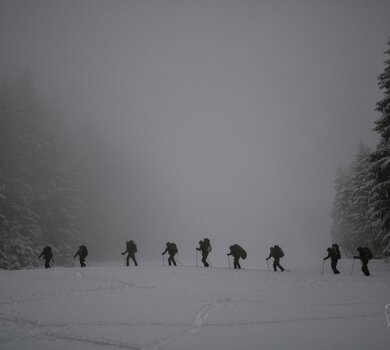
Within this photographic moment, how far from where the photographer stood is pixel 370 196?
78.0 ft

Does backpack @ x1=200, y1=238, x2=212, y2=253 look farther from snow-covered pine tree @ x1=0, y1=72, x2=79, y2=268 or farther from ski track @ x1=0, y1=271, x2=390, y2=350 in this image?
snow-covered pine tree @ x1=0, y1=72, x2=79, y2=268

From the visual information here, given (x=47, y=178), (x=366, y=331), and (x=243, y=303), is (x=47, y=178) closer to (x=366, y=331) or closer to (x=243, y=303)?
(x=243, y=303)

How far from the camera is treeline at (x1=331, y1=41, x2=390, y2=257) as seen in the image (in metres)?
20.8

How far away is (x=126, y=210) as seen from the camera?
2151 inches

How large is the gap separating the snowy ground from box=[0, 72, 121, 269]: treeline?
1241cm

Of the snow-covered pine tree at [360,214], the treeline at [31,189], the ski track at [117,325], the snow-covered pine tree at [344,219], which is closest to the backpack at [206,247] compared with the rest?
the ski track at [117,325]

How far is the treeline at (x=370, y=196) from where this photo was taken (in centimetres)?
2083

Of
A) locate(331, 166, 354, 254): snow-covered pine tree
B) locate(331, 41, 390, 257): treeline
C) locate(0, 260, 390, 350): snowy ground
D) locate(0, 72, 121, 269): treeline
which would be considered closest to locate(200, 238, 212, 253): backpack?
locate(0, 260, 390, 350): snowy ground

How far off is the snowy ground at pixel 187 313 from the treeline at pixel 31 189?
40.7 ft

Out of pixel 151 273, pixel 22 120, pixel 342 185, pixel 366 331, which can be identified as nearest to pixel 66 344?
Result: pixel 366 331

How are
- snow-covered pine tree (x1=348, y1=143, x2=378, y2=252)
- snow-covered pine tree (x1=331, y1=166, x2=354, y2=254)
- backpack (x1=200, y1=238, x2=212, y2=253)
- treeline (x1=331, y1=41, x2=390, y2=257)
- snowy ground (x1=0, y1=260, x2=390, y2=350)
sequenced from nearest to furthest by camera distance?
1. snowy ground (x1=0, y1=260, x2=390, y2=350)
2. backpack (x1=200, y1=238, x2=212, y2=253)
3. treeline (x1=331, y1=41, x2=390, y2=257)
4. snow-covered pine tree (x1=348, y1=143, x2=378, y2=252)
5. snow-covered pine tree (x1=331, y1=166, x2=354, y2=254)

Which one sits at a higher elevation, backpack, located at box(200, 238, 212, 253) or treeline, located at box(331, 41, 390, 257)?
treeline, located at box(331, 41, 390, 257)

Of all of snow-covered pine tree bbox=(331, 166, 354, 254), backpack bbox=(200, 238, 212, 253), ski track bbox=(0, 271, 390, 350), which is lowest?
ski track bbox=(0, 271, 390, 350)

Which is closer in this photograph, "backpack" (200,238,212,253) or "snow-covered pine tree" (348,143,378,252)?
"backpack" (200,238,212,253)
